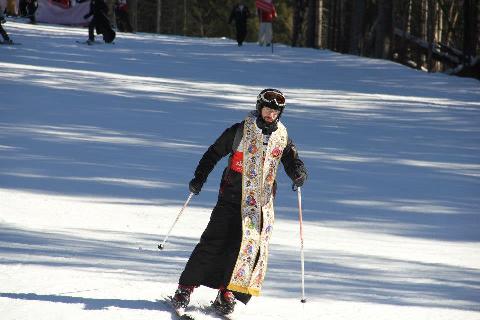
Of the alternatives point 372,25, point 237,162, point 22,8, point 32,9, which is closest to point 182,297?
point 237,162

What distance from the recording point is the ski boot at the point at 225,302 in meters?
6.43

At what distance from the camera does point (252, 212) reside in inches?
252

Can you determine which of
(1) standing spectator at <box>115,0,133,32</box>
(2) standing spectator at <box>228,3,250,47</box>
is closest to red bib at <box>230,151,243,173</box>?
(2) standing spectator at <box>228,3,250,47</box>

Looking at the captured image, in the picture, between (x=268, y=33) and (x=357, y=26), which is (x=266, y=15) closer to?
(x=268, y=33)

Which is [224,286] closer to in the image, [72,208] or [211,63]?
[72,208]

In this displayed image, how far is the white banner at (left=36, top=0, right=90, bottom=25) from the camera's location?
44.9 m

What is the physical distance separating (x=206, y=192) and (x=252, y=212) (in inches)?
Result: 203

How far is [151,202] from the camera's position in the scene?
34.4ft

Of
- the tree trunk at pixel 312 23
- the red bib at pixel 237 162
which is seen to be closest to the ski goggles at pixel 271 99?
the red bib at pixel 237 162

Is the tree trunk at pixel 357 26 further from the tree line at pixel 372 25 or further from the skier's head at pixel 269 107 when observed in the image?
the skier's head at pixel 269 107

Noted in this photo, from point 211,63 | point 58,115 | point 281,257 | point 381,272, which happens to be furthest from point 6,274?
point 211,63

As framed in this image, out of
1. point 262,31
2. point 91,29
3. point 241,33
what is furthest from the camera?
point 241,33

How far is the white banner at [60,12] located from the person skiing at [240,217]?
3954cm

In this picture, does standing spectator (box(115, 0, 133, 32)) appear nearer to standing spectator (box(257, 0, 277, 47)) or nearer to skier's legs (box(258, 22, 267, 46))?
skier's legs (box(258, 22, 267, 46))
